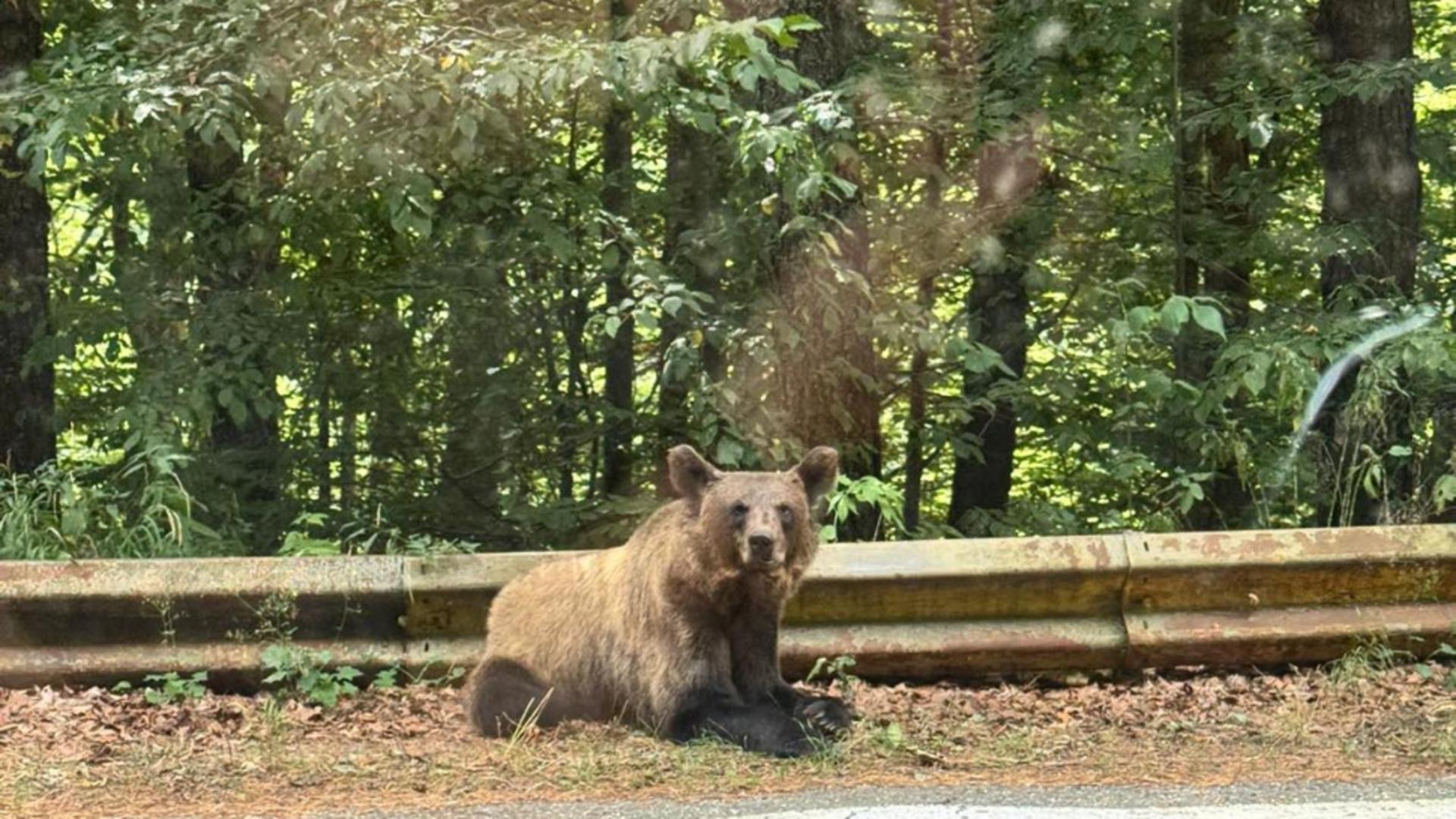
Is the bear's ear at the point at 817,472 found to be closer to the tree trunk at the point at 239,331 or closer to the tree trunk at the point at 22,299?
the tree trunk at the point at 239,331

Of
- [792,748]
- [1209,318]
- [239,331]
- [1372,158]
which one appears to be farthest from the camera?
[1372,158]

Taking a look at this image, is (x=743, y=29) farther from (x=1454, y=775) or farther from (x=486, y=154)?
(x=1454, y=775)

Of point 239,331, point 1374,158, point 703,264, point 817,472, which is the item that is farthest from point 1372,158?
point 239,331

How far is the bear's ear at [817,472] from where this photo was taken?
582 centimetres

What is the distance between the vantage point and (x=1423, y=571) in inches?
237

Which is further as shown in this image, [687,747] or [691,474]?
[691,474]

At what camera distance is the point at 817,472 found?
5867mm

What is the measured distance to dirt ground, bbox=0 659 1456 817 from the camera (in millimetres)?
4535

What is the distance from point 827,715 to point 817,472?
951 millimetres

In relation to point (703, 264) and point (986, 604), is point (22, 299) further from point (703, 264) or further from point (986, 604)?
point (986, 604)

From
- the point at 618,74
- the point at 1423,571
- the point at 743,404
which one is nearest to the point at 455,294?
the point at 743,404

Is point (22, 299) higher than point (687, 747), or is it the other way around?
point (22, 299)

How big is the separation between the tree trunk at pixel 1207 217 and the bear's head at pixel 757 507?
444 cm

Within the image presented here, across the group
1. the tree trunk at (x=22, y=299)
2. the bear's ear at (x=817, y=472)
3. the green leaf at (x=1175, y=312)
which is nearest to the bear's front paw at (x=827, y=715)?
the bear's ear at (x=817, y=472)
